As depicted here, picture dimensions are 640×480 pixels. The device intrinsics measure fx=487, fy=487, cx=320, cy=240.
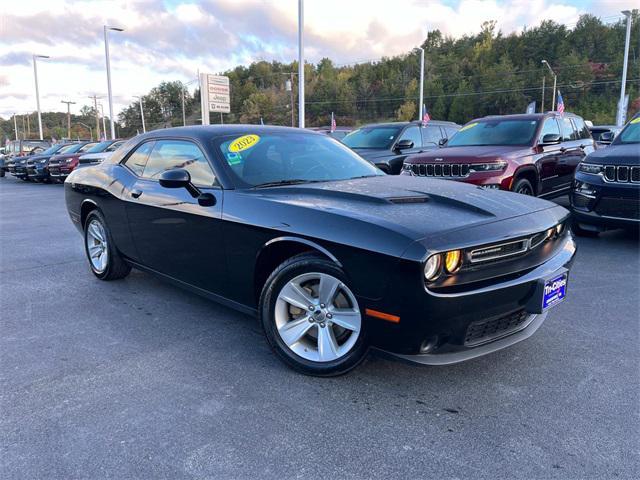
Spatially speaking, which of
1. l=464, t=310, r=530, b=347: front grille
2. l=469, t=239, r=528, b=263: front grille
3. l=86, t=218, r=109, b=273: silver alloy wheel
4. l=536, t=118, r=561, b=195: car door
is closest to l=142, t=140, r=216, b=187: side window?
l=86, t=218, r=109, b=273: silver alloy wheel

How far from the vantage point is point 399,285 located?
241 cm

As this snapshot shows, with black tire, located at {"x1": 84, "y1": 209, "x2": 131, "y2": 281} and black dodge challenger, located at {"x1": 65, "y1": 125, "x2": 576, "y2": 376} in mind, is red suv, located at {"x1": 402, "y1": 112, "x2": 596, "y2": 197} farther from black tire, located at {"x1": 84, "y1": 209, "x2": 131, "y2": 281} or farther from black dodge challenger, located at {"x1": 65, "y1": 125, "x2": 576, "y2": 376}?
black tire, located at {"x1": 84, "y1": 209, "x2": 131, "y2": 281}

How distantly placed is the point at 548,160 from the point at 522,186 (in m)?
0.89

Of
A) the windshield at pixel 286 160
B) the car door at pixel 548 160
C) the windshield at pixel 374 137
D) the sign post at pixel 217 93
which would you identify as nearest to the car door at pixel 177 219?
the windshield at pixel 286 160

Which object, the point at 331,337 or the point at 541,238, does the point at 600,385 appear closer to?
the point at 541,238

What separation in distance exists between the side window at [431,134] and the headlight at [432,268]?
849 cm

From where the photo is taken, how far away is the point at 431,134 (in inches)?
421

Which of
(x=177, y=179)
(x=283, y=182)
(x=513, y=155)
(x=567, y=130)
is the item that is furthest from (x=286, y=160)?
(x=567, y=130)

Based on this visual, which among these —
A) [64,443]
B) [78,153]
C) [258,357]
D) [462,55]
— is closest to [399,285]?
[258,357]

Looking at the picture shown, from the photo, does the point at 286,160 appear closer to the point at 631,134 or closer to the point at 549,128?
the point at 631,134

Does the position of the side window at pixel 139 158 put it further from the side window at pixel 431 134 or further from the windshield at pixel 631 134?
the side window at pixel 431 134

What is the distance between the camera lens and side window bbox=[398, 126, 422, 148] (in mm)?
10070

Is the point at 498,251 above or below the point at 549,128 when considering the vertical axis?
below

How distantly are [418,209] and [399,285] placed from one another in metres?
0.63
